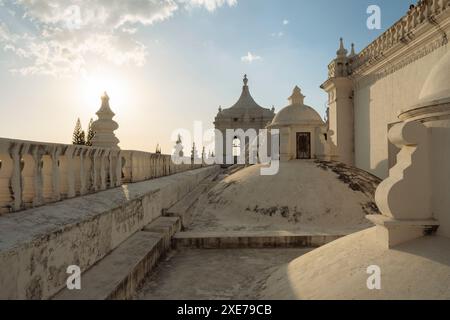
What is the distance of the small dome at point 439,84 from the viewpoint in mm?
4061

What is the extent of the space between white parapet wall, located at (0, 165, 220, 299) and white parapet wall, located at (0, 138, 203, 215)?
0.56 ft

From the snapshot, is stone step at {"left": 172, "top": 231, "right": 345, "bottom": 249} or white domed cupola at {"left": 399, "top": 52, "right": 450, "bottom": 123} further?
stone step at {"left": 172, "top": 231, "right": 345, "bottom": 249}

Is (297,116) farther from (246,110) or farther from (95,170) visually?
(246,110)

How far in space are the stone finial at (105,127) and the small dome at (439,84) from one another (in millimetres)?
8366

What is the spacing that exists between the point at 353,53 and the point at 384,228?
15712mm

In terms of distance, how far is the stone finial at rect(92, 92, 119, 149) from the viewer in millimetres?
10461

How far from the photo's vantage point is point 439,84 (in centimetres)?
432

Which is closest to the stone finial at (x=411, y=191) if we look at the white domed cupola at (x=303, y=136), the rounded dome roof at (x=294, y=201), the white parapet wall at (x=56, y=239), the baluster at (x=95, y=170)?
the white parapet wall at (x=56, y=239)

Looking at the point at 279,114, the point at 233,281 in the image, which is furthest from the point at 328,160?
the point at 233,281

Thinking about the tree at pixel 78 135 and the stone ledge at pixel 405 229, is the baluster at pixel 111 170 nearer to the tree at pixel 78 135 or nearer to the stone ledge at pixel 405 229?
the stone ledge at pixel 405 229

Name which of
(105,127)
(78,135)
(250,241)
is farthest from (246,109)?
(250,241)

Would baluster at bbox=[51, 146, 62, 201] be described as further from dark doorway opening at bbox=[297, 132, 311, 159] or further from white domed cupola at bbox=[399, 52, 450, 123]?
dark doorway opening at bbox=[297, 132, 311, 159]

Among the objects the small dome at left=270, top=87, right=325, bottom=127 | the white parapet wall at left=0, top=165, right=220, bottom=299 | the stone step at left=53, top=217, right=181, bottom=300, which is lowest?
the stone step at left=53, top=217, right=181, bottom=300

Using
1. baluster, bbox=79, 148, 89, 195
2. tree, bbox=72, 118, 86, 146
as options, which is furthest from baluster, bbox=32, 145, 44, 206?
tree, bbox=72, 118, 86, 146
